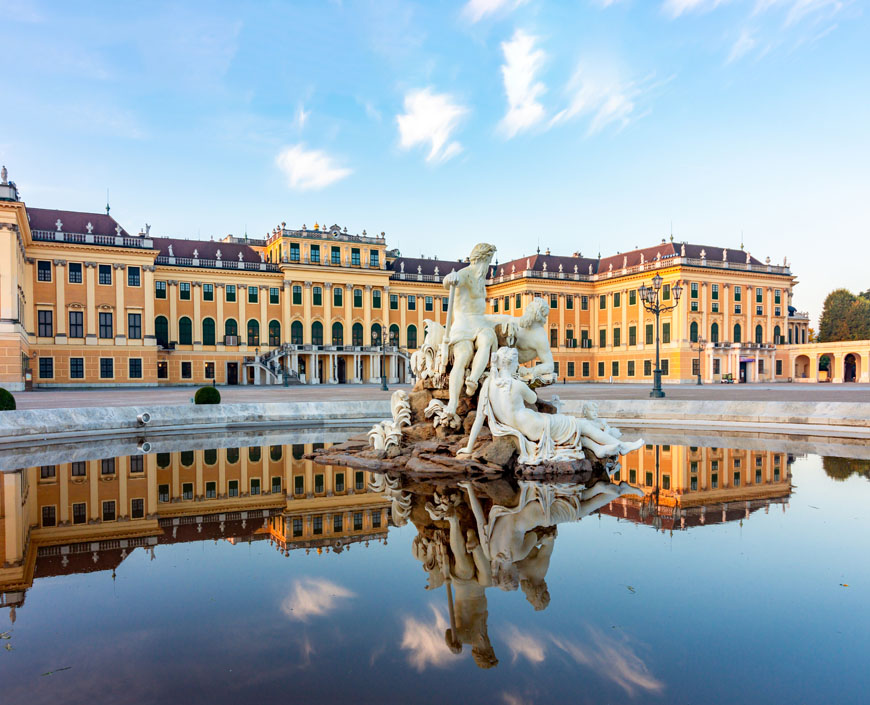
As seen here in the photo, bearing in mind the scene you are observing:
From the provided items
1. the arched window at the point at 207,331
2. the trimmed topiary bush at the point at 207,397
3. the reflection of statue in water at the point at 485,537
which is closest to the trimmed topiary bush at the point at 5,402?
the trimmed topiary bush at the point at 207,397

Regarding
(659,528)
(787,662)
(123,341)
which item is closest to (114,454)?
(659,528)

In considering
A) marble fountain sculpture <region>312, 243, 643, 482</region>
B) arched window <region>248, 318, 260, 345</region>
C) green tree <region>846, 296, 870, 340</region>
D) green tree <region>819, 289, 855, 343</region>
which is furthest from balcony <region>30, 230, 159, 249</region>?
green tree <region>846, 296, 870, 340</region>

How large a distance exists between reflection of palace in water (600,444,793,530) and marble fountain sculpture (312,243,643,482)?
735 mm

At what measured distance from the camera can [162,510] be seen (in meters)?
7.30

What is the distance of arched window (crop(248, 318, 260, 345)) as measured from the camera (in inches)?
2327

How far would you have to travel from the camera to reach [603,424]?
10180 mm

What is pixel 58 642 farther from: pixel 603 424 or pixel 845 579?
pixel 603 424

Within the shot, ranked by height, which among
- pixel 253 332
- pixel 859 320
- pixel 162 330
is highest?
pixel 859 320

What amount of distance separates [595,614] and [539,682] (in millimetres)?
1017

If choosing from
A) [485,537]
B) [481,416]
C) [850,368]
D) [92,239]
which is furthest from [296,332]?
[850,368]

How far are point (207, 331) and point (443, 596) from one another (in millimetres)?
57470

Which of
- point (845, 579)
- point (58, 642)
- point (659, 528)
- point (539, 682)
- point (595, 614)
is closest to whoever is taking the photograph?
point (539, 682)

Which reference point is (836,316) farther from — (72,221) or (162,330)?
(72,221)

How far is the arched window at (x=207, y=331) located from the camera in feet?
188
